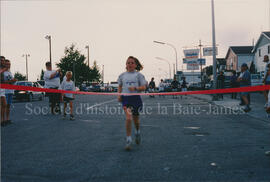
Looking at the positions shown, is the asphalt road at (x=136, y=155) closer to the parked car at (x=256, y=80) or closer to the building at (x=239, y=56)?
the parked car at (x=256, y=80)

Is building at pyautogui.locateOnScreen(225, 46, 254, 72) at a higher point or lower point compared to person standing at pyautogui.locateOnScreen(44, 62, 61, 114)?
higher

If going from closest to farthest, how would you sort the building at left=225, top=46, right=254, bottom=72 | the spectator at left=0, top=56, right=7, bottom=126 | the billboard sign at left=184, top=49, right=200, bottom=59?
the spectator at left=0, top=56, right=7, bottom=126 < the billboard sign at left=184, top=49, right=200, bottom=59 < the building at left=225, top=46, right=254, bottom=72

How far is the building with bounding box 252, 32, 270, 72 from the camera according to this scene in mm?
47575

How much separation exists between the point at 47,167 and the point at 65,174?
1.45ft

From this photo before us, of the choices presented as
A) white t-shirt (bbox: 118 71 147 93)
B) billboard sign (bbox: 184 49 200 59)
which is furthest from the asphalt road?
billboard sign (bbox: 184 49 200 59)

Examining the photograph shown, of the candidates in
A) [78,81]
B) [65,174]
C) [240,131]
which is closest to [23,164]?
[65,174]

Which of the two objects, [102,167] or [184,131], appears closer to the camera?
[102,167]

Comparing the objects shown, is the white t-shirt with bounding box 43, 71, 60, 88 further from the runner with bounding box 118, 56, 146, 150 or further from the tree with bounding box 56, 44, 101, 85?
the tree with bounding box 56, 44, 101, 85

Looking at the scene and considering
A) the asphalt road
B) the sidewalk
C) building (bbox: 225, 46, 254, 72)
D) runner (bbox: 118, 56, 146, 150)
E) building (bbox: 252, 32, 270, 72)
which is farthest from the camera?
building (bbox: 225, 46, 254, 72)

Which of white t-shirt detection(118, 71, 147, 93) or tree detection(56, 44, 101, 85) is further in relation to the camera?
tree detection(56, 44, 101, 85)

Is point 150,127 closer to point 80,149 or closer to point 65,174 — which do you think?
point 80,149

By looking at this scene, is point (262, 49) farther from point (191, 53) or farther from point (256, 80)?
point (256, 80)

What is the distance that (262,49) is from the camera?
5006 cm

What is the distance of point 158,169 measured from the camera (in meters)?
3.79
